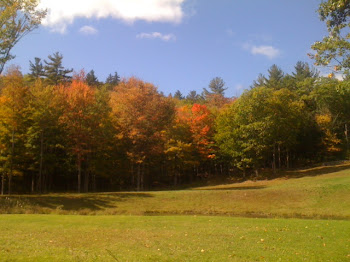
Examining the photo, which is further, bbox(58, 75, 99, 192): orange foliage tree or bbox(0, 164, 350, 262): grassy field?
bbox(58, 75, 99, 192): orange foliage tree

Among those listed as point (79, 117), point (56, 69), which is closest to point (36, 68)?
point (56, 69)

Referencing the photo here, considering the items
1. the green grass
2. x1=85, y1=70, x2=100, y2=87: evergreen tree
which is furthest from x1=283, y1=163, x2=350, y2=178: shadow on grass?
x1=85, y1=70, x2=100, y2=87: evergreen tree

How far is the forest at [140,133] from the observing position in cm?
3841

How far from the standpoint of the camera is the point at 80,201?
97.6 ft

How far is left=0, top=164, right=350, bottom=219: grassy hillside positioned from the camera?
2503 cm

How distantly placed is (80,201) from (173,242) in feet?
67.8

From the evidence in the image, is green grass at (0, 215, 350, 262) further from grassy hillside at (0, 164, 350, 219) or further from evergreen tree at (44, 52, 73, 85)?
evergreen tree at (44, 52, 73, 85)

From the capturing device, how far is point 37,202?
2864 centimetres

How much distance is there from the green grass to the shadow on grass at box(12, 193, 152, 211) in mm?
12365

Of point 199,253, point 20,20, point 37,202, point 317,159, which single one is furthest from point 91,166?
point 317,159

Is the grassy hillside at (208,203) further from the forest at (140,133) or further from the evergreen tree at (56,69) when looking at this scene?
the evergreen tree at (56,69)

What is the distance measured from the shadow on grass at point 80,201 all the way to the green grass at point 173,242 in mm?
12365

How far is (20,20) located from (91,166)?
29.1 meters

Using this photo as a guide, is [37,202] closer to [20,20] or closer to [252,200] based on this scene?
[20,20]
